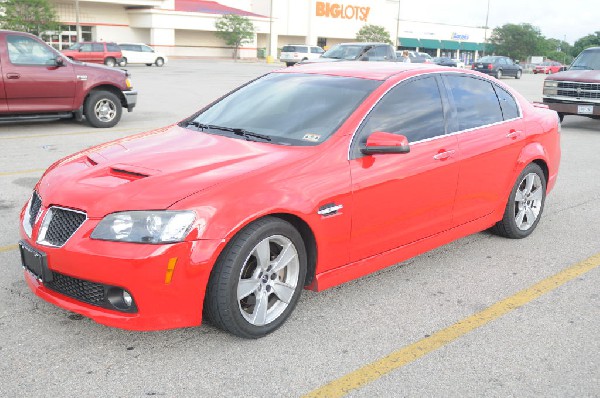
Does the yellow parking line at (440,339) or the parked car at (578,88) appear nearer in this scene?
the yellow parking line at (440,339)

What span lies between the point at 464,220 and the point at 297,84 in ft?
5.56

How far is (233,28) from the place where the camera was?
226 feet

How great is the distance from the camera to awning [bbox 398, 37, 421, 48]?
9300cm

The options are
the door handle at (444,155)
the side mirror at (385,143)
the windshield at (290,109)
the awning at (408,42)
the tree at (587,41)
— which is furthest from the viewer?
the tree at (587,41)

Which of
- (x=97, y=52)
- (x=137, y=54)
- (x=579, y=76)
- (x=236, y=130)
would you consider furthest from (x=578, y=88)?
(x=137, y=54)

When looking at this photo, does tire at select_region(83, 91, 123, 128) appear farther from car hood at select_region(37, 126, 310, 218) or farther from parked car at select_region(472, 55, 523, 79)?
parked car at select_region(472, 55, 523, 79)

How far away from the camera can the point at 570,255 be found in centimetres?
545

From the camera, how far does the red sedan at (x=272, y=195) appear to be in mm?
3332

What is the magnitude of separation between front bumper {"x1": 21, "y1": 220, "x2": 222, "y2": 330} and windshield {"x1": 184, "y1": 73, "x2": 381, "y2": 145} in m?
1.21

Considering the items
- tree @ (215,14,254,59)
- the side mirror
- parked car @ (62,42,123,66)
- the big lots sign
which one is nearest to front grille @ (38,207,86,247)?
the side mirror

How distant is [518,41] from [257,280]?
93013mm

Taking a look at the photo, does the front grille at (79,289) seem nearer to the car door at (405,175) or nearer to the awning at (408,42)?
the car door at (405,175)

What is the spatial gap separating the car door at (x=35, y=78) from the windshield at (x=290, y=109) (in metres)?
7.18

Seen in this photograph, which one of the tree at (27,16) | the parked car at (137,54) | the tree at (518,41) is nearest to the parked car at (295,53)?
the parked car at (137,54)
